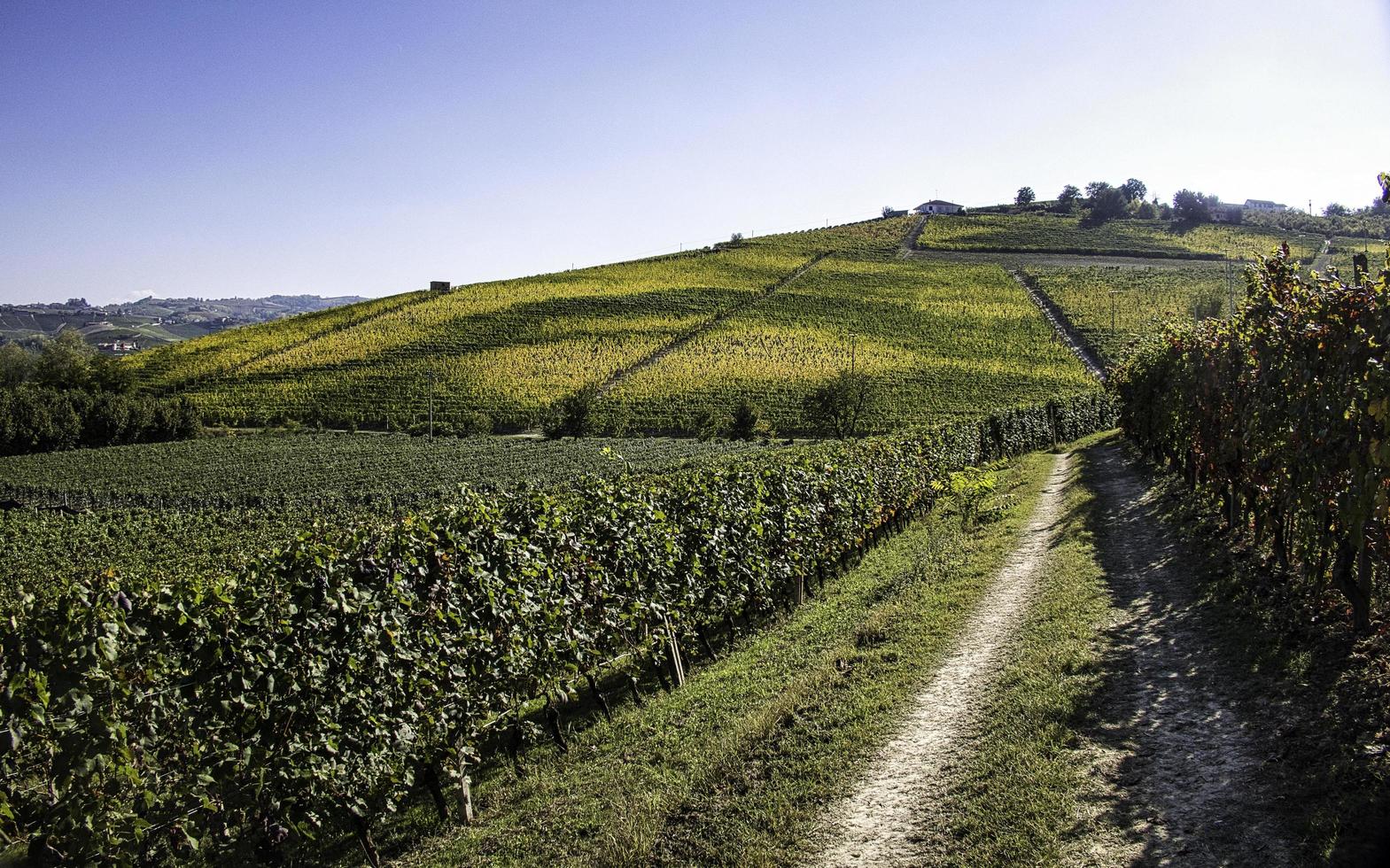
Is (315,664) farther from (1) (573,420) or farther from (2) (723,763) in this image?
(1) (573,420)

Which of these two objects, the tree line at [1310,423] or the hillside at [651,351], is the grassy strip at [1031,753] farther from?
the hillside at [651,351]

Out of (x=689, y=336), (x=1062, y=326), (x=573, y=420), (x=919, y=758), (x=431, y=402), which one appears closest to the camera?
(x=919, y=758)

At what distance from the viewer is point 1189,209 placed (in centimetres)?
15150

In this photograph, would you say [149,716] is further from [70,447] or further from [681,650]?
[70,447]

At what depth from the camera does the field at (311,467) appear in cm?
4109

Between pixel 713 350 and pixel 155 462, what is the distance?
1983 inches

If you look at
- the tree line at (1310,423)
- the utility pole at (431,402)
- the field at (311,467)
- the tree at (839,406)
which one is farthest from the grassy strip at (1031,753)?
the utility pole at (431,402)

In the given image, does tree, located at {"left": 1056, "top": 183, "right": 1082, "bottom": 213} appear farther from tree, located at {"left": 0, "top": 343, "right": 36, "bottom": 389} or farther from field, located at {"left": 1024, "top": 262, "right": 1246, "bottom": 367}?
tree, located at {"left": 0, "top": 343, "right": 36, "bottom": 389}

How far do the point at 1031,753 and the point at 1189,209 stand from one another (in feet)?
572

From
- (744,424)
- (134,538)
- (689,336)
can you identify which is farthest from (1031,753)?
(689,336)

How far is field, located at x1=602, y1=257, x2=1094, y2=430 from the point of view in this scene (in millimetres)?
70562

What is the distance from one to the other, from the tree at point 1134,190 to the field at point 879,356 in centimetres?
7278

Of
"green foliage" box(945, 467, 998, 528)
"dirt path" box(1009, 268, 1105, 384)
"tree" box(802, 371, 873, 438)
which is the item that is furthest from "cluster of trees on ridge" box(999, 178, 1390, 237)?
"green foliage" box(945, 467, 998, 528)

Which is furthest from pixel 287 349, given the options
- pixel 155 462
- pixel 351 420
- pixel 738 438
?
pixel 738 438
